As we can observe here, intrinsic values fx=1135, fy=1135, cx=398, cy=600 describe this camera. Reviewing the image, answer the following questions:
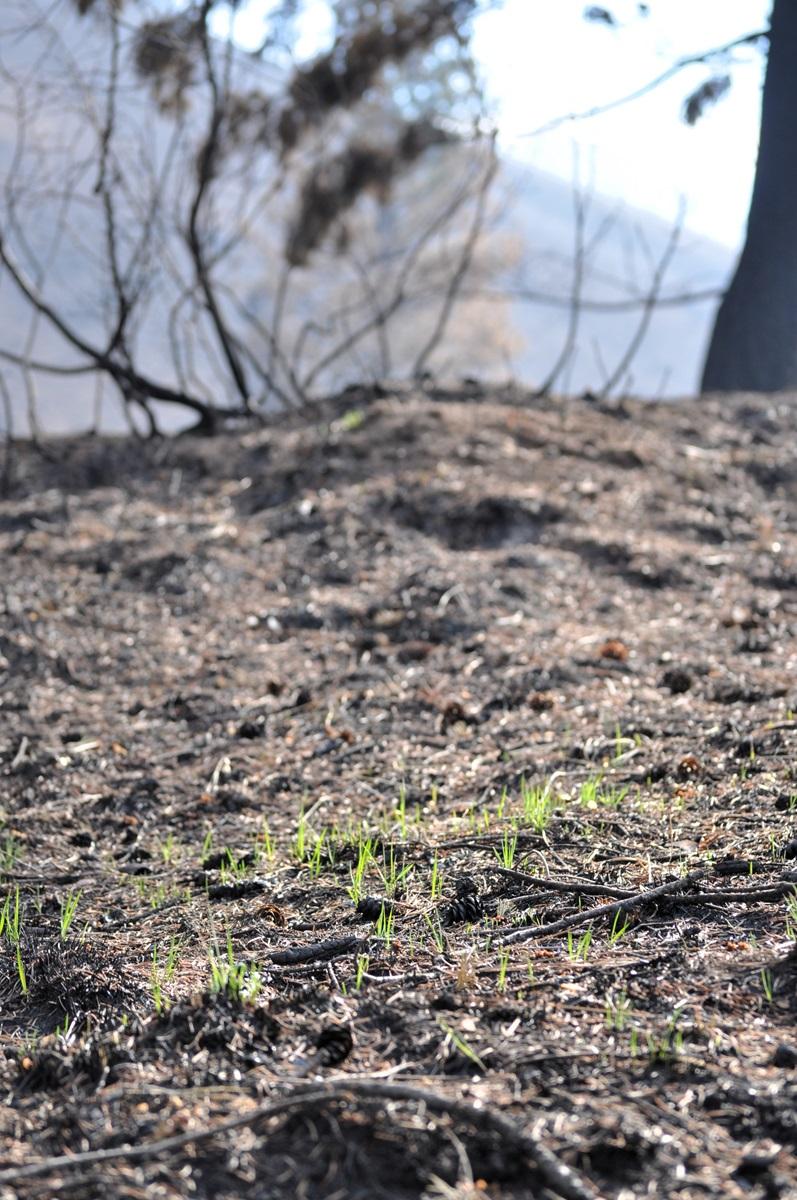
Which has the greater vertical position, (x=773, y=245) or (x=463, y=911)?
(x=773, y=245)

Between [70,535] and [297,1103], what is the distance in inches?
176

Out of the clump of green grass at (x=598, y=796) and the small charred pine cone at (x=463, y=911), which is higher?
the clump of green grass at (x=598, y=796)

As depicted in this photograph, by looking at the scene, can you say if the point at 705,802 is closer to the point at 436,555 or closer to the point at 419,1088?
the point at 419,1088

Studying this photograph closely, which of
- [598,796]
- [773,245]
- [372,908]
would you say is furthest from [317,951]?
[773,245]

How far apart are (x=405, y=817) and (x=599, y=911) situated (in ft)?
2.44

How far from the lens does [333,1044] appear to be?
1.69m

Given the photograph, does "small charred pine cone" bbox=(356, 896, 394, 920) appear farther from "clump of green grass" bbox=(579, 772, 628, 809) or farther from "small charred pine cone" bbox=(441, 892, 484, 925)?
"clump of green grass" bbox=(579, 772, 628, 809)

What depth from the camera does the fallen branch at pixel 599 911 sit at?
6.70 feet

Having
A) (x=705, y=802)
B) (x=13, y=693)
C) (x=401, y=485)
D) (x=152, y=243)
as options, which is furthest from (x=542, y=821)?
(x=152, y=243)

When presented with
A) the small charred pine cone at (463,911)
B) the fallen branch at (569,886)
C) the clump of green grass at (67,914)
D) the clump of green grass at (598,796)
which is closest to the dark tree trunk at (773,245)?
the clump of green grass at (598,796)

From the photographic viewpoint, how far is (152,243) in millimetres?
7094

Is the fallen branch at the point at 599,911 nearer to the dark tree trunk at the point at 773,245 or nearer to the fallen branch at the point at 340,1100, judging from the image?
the fallen branch at the point at 340,1100

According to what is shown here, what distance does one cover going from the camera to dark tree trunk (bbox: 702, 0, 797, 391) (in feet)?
27.0

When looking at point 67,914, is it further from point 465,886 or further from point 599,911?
point 599,911
